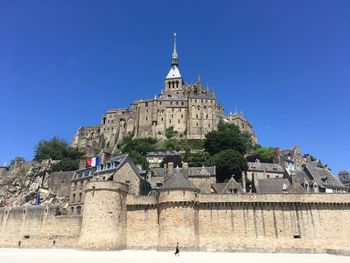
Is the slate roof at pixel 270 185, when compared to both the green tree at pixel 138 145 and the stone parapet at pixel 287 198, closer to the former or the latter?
the stone parapet at pixel 287 198

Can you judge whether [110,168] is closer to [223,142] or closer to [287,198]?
[287,198]

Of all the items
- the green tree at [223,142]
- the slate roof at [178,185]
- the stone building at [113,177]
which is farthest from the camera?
the green tree at [223,142]

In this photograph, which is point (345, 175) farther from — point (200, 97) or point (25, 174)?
point (25, 174)

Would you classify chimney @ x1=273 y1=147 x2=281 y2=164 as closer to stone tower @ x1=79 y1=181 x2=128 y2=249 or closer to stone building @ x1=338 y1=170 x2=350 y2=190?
stone building @ x1=338 y1=170 x2=350 y2=190

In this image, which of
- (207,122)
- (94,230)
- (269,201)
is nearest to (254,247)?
(269,201)

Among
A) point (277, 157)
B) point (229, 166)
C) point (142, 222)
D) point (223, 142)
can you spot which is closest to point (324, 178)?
point (277, 157)

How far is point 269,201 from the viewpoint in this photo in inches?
1372

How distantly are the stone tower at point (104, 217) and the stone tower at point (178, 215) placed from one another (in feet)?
13.7

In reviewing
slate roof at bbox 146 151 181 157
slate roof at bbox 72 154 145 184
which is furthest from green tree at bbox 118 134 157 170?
slate roof at bbox 72 154 145 184

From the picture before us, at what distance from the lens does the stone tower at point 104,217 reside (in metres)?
33.5

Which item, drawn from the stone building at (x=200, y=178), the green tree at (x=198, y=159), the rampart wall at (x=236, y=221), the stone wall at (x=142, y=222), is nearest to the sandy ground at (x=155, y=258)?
the rampart wall at (x=236, y=221)

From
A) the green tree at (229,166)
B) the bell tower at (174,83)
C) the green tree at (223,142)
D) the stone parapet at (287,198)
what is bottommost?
the stone parapet at (287,198)

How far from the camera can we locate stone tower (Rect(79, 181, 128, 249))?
3347cm

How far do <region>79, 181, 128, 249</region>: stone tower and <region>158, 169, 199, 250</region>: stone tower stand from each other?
13.7 feet
